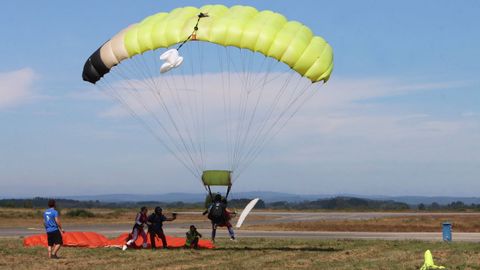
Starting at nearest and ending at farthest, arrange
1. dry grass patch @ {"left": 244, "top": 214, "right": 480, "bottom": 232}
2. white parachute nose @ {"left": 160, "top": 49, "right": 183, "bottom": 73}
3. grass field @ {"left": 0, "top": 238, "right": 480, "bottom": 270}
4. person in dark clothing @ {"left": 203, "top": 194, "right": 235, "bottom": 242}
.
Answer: grass field @ {"left": 0, "top": 238, "right": 480, "bottom": 270} < white parachute nose @ {"left": 160, "top": 49, "right": 183, "bottom": 73} < person in dark clothing @ {"left": 203, "top": 194, "right": 235, "bottom": 242} < dry grass patch @ {"left": 244, "top": 214, "right": 480, "bottom": 232}

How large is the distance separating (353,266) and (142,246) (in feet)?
24.2

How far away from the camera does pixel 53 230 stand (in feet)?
67.6

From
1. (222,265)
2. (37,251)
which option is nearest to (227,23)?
(222,265)

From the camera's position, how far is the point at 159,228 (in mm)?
23438

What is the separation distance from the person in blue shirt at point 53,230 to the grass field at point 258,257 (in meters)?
0.34

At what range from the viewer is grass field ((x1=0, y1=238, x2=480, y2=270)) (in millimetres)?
18859

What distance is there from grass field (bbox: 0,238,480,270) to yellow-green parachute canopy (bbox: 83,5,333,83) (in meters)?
4.88

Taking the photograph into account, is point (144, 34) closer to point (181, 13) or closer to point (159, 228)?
point (181, 13)

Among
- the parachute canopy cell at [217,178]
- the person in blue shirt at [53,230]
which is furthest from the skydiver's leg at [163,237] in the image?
the person in blue shirt at [53,230]

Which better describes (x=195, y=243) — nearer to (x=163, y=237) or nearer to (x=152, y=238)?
(x=163, y=237)

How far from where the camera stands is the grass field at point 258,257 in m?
18.9

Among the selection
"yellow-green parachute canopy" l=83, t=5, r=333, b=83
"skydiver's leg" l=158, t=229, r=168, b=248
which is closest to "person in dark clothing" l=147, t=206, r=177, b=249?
"skydiver's leg" l=158, t=229, r=168, b=248

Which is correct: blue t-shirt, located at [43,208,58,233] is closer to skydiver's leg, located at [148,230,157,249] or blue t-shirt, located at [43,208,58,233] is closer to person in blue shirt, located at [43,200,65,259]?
person in blue shirt, located at [43,200,65,259]

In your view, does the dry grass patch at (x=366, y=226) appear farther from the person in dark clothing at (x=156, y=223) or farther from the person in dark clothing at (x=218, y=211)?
the person in dark clothing at (x=156, y=223)
